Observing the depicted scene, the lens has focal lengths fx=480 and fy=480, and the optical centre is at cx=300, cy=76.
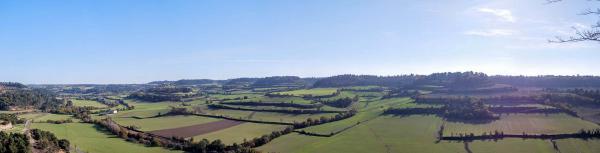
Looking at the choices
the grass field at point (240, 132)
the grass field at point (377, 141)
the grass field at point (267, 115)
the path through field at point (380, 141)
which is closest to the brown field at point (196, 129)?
the grass field at point (240, 132)

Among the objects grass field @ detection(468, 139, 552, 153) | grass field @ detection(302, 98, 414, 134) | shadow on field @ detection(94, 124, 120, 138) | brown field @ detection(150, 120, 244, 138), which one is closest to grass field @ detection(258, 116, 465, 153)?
grass field @ detection(468, 139, 552, 153)

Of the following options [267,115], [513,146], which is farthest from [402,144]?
[267,115]

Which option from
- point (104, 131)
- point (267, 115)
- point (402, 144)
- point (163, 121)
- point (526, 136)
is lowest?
point (402, 144)

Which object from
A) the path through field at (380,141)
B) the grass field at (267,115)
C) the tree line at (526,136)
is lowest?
the path through field at (380,141)

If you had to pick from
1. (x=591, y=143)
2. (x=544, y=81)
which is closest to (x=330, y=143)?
(x=591, y=143)

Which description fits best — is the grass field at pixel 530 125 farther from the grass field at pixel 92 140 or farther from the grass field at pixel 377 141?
the grass field at pixel 92 140

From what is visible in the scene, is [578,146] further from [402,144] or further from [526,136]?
[402,144]
